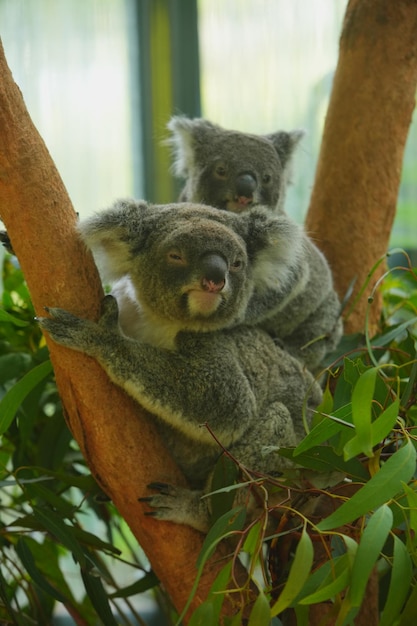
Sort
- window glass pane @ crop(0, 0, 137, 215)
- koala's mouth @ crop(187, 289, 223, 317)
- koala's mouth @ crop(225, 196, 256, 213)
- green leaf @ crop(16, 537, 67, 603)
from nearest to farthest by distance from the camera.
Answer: koala's mouth @ crop(187, 289, 223, 317), green leaf @ crop(16, 537, 67, 603), koala's mouth @ crop(225, 196, 256, 213), window glass pane @ crop(0, 0, 137, 215)

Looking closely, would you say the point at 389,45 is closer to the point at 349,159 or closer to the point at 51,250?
the point at 349,159

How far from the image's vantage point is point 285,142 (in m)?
3.56

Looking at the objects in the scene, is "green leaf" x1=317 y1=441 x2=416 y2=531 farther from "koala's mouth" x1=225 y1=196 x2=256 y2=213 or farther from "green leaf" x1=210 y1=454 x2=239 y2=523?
"koala's mouth" x1=225 y1=196 x2=256 y2=213

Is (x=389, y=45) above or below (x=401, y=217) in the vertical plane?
above

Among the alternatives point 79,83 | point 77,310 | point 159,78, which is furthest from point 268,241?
point 159,78

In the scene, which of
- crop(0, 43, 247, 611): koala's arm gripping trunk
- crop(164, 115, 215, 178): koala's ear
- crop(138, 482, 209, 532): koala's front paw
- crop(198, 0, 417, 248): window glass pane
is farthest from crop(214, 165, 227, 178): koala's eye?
crop(198, 0, 417, 248): window glass pane

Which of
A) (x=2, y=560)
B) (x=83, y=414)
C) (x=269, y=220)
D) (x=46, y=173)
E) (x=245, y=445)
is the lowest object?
(x=2, y=560)

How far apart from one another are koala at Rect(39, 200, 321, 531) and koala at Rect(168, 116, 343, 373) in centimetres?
33

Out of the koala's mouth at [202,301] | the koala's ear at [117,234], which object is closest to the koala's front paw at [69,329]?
the koala's ear at [117,234]

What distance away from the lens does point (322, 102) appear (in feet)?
16.7

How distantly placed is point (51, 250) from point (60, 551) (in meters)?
1.74

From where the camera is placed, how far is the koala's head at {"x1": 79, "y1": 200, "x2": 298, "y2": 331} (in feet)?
6.99

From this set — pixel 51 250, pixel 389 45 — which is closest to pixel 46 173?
pixel 51 250

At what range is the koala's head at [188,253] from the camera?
6.99 feet
